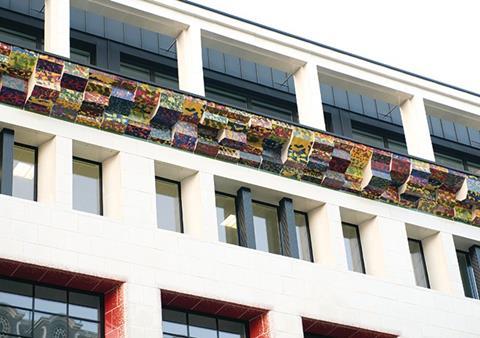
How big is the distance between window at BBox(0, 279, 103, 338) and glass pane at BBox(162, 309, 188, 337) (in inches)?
80.7

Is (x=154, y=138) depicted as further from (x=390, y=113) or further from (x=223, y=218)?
(x=390, y=113)

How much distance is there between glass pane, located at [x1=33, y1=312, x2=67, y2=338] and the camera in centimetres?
3256

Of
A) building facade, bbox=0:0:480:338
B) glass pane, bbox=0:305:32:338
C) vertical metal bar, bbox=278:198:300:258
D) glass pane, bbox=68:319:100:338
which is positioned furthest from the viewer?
vertical metal bar, bbox=278:198:300:258

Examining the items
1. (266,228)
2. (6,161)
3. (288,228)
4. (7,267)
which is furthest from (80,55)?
(7,267)

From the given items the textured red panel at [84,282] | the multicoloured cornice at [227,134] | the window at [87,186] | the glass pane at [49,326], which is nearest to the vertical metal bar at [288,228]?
the multicoloured cornice at [227,134]

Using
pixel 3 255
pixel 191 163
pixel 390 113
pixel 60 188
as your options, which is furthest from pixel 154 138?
pixel 390 113

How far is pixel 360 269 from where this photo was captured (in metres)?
40.8

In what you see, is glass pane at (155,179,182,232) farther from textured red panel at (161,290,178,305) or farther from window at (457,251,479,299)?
window at (457,251,479,299)

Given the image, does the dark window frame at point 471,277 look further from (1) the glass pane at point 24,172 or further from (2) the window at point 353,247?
(1) the glass pane at point 24,172

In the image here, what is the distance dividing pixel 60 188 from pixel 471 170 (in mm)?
19876

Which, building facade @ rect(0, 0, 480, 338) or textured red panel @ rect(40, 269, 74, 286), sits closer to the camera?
textured red panel @ rect(40, 269, 74, 286)

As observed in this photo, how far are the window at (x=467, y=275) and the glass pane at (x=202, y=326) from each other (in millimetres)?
11490

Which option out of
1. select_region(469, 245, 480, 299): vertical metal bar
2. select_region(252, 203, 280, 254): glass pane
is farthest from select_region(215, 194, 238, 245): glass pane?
select_region(469, 245, 480, 299): vertical metal bar

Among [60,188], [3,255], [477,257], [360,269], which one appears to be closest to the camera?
[3,255]
